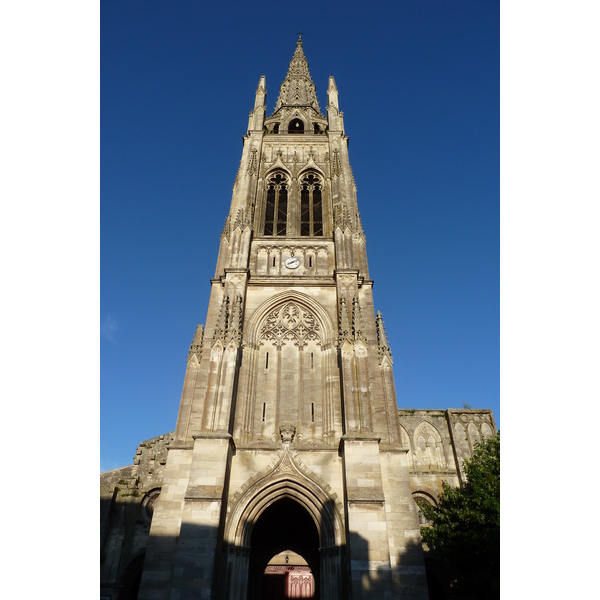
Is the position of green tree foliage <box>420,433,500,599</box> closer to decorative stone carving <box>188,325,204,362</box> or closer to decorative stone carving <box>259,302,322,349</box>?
decorative stone carving <box>259,302,322,349</box>

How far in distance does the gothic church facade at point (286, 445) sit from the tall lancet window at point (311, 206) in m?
0.09

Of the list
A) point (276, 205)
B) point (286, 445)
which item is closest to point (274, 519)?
point (286, 445)

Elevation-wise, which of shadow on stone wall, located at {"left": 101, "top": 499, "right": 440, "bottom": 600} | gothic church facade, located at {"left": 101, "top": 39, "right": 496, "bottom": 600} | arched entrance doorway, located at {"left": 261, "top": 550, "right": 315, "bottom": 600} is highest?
gothic church facade, located at {"left": 101, "top": 39, "right": 496, "bottom": 600}

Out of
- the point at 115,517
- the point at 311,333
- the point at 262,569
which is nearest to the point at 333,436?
the point at 311,333

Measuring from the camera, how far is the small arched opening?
28797 mm

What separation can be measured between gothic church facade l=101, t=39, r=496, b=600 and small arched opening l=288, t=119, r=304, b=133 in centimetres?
751

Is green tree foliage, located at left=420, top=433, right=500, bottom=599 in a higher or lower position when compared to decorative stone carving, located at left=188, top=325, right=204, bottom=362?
lower

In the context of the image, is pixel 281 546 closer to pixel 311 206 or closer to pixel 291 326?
pixel 291 326

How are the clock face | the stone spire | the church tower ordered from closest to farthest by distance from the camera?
the church tower, the clock face, the stone spire

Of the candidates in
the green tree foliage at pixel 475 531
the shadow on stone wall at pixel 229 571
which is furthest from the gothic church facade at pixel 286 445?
the green tree foliage at pixel 475 531

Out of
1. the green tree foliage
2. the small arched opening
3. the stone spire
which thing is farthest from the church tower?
the stone spire

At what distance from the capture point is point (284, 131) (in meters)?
27.5

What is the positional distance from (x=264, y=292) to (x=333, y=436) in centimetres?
643

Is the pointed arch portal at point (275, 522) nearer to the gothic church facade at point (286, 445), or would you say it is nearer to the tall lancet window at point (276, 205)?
the gothic church facade at point (286, 445)
